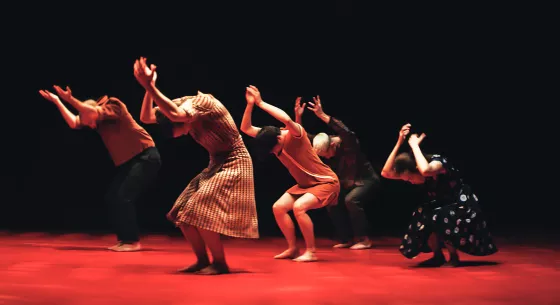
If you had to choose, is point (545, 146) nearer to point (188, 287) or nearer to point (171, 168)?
point (171, 168)

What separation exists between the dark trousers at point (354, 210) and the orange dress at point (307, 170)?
1.08 meters

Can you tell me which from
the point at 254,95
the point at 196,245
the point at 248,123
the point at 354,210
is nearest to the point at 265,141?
the point at 248,123

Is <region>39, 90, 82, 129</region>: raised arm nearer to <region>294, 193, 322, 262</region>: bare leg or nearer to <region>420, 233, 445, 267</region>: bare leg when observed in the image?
<region>294, 193, 322, 262</region>: bare leg

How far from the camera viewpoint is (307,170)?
564 centimetres

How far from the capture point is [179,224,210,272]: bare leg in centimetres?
464

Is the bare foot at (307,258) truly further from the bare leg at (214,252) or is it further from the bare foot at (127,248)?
the bare foot at (127,248)

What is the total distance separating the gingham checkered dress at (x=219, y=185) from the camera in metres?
4.39

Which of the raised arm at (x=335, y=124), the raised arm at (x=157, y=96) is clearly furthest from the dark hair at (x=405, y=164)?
the raised arm at (x=157, y=96)

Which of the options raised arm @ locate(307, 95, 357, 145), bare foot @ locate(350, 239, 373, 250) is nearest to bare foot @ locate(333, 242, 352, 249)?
bare foot @ locate(350, 239, 373, 250)

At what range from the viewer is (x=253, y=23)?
8.53m

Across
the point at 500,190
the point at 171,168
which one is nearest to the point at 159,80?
the point at 171,168

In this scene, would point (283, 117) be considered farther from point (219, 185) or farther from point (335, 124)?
point (335, 124)

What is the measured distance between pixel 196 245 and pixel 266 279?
0.55m

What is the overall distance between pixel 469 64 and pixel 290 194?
3.77 meters
